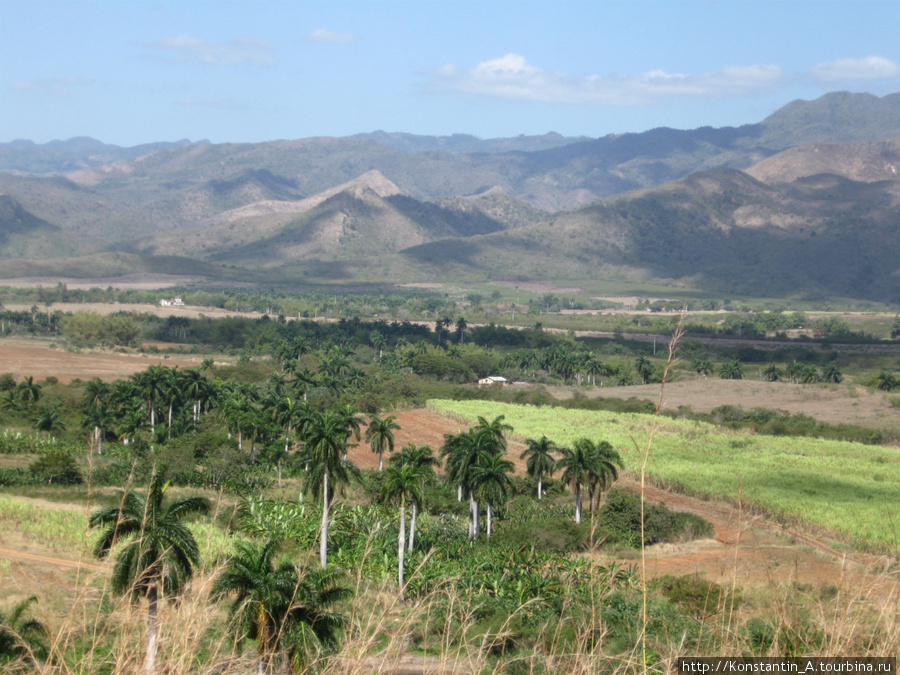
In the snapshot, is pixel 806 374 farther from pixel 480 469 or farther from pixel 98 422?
pixel 98 422

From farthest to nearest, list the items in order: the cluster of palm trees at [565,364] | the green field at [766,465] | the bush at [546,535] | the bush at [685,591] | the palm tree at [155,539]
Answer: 1. the cluster of palm trees at [565,364]
2. the green field at [766,465]
3. the bush at [546,535]
4. the bush at [685,591]
5. the palm tree at [155,539]

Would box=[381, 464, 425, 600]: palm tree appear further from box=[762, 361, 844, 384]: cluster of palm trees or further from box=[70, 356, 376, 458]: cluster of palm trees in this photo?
box=[762, 361, 844, 384]: cluster of palm trees

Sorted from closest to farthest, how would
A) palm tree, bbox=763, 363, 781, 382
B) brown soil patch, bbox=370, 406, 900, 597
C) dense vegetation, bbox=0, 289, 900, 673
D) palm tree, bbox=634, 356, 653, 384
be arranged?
1. dense vegetation, bbox=0, 289, 900, 673
2. brown soil patch, bbox=370, 406, 900, 597
3. palm tree, bbox=763, 363, 781, 382
4. palm tree, bbox=634, 356, 653, 384

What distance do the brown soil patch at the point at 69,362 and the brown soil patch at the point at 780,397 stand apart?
5039cm

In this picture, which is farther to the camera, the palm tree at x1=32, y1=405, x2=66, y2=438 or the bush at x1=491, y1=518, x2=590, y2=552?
the palm tree at x1=32, y1=405, x2=66, y2=438

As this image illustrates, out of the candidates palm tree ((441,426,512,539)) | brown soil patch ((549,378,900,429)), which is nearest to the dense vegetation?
palm tree ((441,426,512,539))

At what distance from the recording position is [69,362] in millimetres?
103688

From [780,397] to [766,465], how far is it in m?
39.5

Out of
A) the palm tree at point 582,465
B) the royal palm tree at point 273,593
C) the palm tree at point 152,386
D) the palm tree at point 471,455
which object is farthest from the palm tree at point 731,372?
the royal palm tree at point 273,593

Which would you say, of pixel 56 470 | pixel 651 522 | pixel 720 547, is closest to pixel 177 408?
pixel 56 470

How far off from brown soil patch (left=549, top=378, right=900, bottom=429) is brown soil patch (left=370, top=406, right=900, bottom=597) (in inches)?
1054

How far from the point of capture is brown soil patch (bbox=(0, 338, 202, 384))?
93.8 meters

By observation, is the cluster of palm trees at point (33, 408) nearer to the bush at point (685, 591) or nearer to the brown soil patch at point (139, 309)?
the bush at point (685, 591)

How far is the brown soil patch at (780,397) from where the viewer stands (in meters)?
85.9
